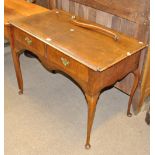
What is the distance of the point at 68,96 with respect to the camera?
7.63 ft

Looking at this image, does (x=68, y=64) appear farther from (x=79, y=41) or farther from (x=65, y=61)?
(x=79, y=41)

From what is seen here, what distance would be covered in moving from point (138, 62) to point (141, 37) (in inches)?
7.1

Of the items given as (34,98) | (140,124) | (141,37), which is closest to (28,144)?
(34,98)

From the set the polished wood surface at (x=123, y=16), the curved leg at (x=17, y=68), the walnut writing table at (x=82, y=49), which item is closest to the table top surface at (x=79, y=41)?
the walnut writing table at (x=82, y=49)

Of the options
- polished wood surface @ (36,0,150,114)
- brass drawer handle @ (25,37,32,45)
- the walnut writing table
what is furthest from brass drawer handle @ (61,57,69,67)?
polished wood surface @ (36,0,150,114)

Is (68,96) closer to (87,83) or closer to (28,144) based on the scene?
(28,144)

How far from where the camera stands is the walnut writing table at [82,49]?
60.4 inches

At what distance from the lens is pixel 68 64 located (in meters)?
1.62

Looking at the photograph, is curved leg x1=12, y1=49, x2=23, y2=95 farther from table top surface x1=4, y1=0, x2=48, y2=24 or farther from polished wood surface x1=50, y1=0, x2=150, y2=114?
polished wood surface x1=50, y1=0, x2=150, y2=114

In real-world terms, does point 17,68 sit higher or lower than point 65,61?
lower

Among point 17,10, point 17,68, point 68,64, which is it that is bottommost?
point 17,68

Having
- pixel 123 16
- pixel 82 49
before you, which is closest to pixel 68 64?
pixel 82 49

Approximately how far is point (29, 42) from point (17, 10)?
1.91ft

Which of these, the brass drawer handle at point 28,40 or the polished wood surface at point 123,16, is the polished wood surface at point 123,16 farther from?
the brass drawer handle at point 28,40
